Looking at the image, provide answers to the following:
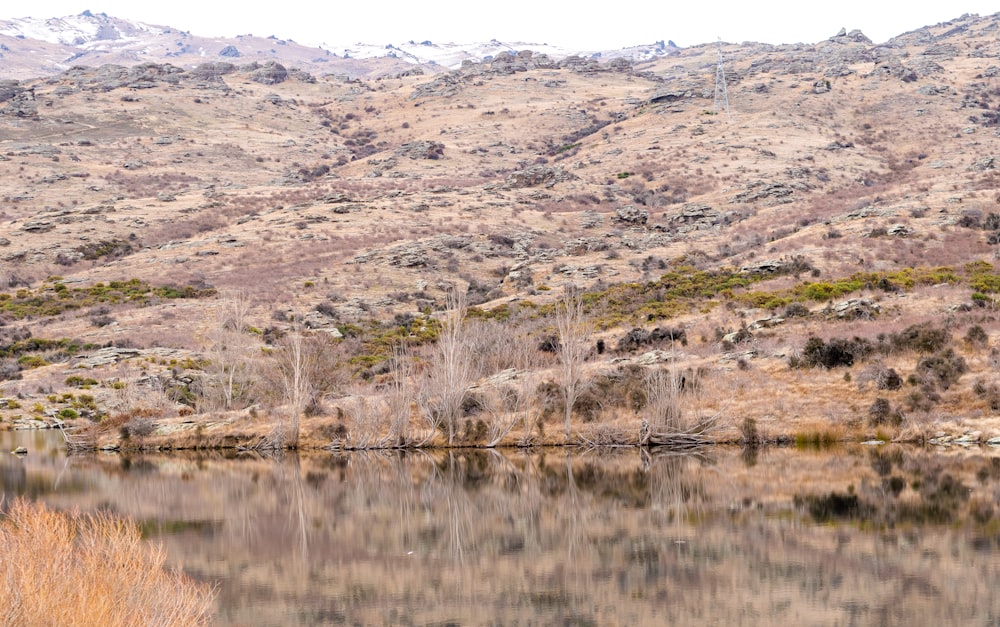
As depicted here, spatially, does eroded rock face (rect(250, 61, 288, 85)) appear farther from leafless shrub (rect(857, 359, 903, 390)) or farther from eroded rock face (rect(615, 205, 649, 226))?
leafless shrub (rect(857, 359, 903, 390))

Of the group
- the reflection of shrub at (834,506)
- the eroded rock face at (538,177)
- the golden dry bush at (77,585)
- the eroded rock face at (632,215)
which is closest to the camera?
the golden dry bush at (77,585)

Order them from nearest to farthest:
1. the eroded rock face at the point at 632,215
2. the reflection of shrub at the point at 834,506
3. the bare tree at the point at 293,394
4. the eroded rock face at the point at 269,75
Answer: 1. the reflection of shrub at the point at 834,506
2. the bare tree at the point at 293,394
3. the eroded rock face at the point at 632,215
4. the eroded rock face at the point at 269,75

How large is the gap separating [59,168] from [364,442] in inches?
3950

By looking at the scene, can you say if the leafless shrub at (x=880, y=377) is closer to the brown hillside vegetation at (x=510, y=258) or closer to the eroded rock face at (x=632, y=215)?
the brown hillside vegetation at (x=510, y=258)

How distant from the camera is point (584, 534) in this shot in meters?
22.4

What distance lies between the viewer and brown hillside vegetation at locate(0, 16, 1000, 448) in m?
39.7

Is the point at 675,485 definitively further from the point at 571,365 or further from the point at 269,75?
the point at 269,75

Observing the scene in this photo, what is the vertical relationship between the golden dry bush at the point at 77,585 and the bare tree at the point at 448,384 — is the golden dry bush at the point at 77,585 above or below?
below

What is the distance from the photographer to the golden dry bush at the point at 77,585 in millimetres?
9352

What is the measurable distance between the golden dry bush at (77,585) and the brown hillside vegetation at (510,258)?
2815cm

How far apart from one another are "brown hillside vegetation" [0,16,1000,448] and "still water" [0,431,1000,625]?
454 cm

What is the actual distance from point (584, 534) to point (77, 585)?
14.2 m

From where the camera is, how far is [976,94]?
413 ft

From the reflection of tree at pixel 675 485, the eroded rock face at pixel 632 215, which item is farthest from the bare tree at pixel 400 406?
the eroded rock face at pixel 632 215
